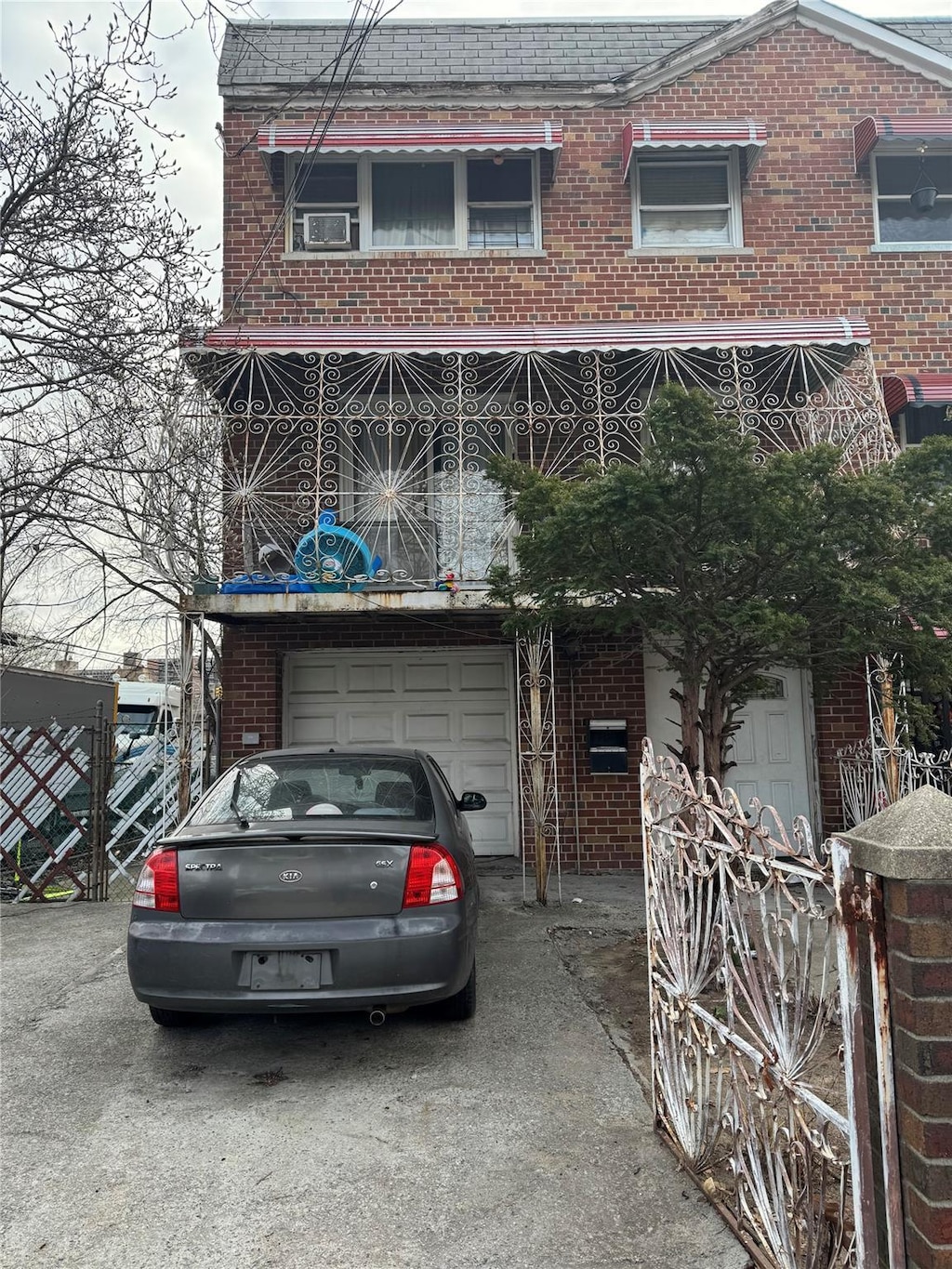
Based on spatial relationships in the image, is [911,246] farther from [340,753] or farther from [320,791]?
[320,791]

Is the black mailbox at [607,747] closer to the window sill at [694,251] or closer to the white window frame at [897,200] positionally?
the window sill at [694,251]

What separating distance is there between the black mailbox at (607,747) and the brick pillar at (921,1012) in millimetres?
7027

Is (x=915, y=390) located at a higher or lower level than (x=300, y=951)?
higher

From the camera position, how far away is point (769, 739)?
926cm

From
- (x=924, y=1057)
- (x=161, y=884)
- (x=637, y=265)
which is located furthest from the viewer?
(x=637, y=265)

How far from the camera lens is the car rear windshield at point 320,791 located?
433 cm

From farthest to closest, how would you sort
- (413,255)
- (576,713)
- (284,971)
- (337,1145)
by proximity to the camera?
(413,255)
(576,713)
(284,971)
(337,1145)

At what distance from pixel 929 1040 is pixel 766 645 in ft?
10.8

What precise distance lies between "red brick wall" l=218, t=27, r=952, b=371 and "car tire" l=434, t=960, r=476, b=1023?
24.6ft

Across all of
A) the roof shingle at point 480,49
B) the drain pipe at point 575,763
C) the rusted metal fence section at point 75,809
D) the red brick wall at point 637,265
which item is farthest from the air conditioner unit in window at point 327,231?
the rusted metal fence section at point 75,809

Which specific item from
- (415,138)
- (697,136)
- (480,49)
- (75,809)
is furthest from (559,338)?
(75,809)

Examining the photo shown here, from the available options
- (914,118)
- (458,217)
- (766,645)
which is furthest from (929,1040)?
(914,118)

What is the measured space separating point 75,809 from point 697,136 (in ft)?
34.4

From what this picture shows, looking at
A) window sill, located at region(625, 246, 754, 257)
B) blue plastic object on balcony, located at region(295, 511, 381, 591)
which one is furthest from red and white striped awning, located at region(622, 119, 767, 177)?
blue plastic object on balcony, located at region(295, 511, 381, 591)
